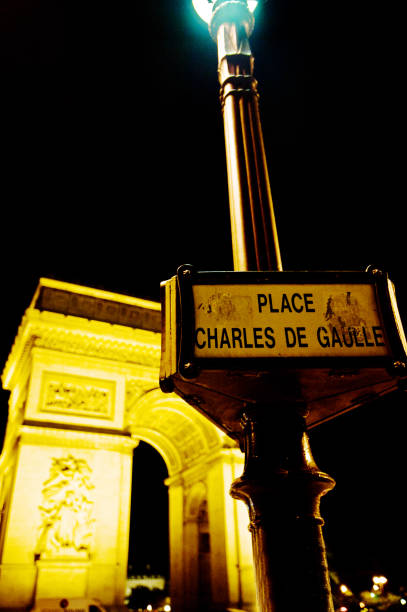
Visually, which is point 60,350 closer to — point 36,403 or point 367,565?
point 36,403

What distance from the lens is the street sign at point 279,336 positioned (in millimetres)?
2096

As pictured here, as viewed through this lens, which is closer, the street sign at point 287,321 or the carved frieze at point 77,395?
the street sign at point 287,321

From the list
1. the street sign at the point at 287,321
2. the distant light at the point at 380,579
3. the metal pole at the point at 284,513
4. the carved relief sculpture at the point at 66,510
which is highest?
the carved relief sculpture at the point at 66,510

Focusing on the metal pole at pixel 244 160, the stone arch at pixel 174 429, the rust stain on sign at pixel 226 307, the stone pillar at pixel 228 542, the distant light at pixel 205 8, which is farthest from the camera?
the stone arch at pixel 174 429

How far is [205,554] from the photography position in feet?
53.4

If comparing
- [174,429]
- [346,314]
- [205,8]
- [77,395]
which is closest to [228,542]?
[174,429]

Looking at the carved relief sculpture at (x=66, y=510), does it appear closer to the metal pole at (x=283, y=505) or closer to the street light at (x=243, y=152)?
the street light at (x=243, y=152)

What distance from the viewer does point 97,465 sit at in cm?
1326

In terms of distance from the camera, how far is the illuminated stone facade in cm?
1180

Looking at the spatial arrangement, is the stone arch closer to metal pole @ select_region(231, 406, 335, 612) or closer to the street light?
the street light

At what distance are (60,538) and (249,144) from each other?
11.2 m

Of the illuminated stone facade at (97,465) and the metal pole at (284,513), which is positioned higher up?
the illuminated stone facade at (97,465)

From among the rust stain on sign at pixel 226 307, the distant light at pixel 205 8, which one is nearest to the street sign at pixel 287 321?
the rust stain on sign at pixel 226 307

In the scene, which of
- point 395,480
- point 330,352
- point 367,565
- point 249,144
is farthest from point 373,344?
point 367,565
